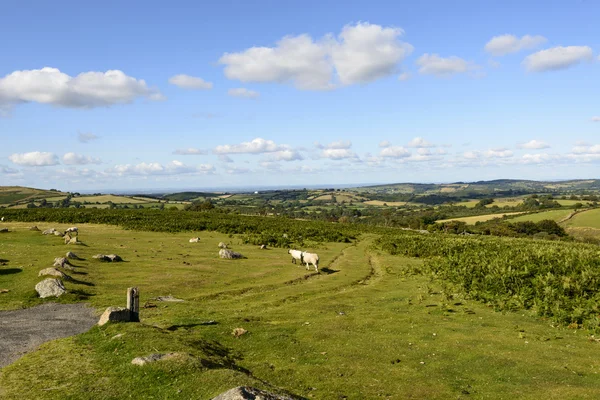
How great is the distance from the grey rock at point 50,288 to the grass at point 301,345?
0.81m

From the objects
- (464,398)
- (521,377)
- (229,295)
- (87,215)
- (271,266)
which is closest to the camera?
(464,398)

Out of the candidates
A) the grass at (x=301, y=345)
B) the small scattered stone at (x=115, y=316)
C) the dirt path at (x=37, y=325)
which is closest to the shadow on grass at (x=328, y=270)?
the grass at (x=301, y=345)

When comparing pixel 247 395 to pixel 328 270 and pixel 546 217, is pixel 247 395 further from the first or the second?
pixel 546 217

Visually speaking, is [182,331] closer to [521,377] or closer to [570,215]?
[521,377]

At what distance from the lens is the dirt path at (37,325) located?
19.7 m

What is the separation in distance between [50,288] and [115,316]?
37.9 feet

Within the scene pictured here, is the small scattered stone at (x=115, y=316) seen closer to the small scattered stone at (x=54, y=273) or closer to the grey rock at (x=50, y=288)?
the grey rock at (x=50, y=288)

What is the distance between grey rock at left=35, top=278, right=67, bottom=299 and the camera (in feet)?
96.0

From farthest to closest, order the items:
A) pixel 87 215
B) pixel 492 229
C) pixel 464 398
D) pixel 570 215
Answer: pixel 570 215
pixel 492 229
pixel 87 215
pixel 464 398

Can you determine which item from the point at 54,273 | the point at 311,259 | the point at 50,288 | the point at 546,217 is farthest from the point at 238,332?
the point at 546,217

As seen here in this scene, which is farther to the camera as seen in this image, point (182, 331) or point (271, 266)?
point (271, 266)

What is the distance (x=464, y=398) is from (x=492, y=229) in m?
120

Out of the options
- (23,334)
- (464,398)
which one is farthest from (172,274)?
(464,398)

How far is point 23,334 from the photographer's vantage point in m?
21.6
